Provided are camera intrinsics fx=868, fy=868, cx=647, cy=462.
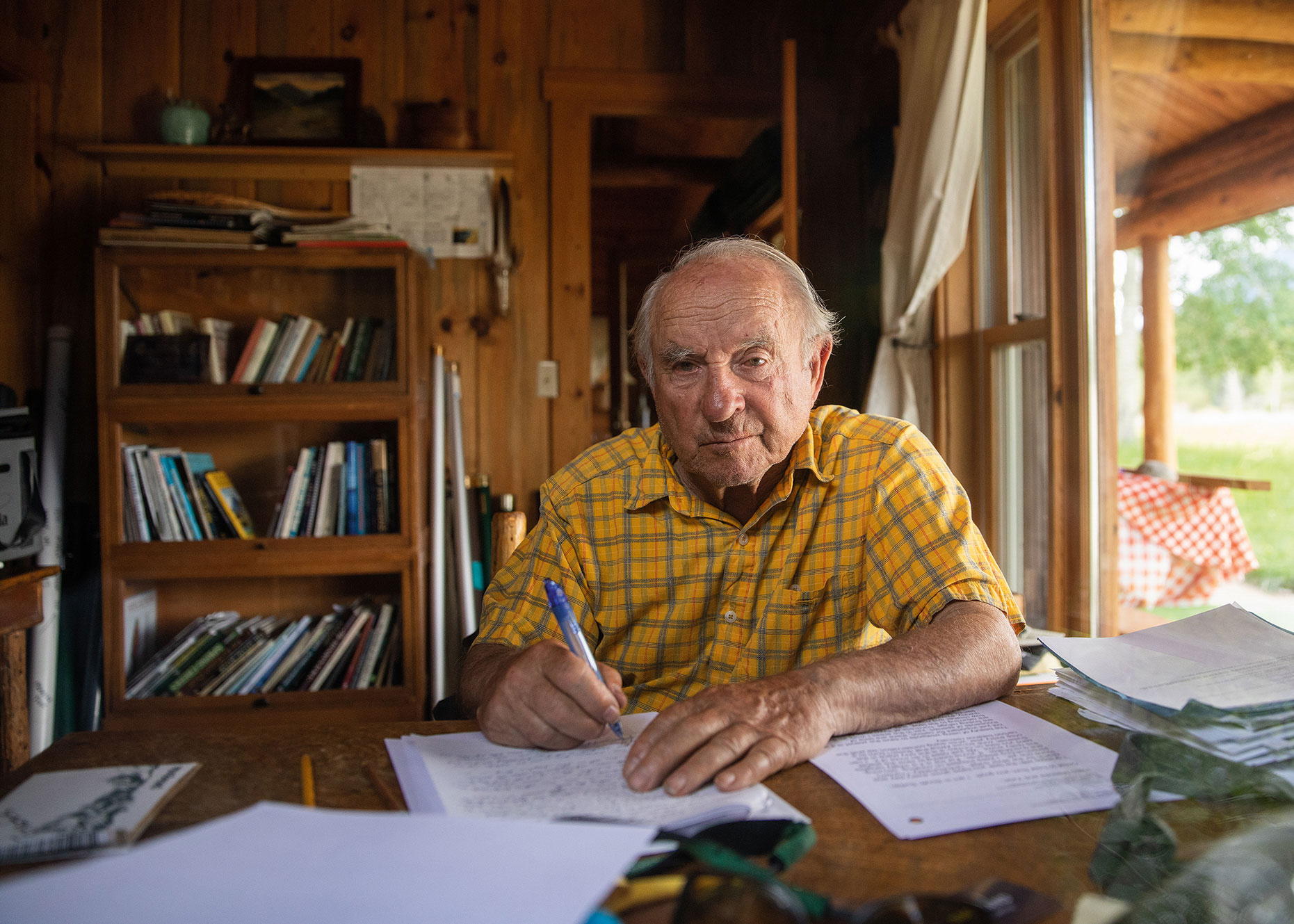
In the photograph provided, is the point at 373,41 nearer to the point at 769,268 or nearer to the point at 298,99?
the point at 298,99

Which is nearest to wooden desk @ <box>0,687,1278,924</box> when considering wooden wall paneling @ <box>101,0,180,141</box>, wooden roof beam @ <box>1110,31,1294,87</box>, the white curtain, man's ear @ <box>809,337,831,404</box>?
man's ear @ <box>809,337,831,404</box>

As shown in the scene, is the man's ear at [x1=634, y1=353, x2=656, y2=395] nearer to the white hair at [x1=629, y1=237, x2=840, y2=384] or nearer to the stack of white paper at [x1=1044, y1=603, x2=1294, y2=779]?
the white hair at [x1=629, y1=237, x2=840, y2=384]

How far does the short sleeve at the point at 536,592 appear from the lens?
3.90 feet

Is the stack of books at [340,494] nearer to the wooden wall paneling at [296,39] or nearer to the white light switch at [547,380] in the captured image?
the white light switch at [547,380]

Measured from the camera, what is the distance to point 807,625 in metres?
1.26

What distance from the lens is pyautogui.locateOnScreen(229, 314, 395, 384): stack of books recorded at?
2396 mm

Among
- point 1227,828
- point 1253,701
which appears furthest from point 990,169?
point 1227,828

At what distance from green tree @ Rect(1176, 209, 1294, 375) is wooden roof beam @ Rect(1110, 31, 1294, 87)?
25cm

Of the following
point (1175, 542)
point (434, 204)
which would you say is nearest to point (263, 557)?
point (434, 204)

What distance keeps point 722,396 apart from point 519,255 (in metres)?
1.81

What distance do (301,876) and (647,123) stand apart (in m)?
4.08

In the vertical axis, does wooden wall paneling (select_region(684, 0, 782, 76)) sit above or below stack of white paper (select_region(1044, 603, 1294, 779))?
above

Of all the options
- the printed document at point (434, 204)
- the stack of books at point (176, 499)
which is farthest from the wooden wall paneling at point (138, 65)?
the stack of books at point (176, 499)

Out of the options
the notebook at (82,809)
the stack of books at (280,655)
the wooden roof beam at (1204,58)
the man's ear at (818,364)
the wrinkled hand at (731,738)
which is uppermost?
the wooden roof beam at (1204,58)
